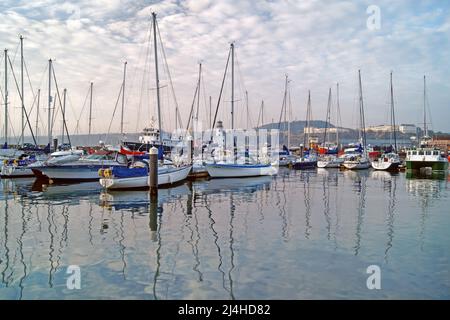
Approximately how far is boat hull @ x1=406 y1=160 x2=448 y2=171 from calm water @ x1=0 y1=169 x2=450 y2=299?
1204 inches

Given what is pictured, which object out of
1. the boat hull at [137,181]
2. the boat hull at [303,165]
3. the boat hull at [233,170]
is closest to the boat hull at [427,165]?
the boat hull at [303,165]

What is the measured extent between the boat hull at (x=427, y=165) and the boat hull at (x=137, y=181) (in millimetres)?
33263

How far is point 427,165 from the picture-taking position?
46219mm

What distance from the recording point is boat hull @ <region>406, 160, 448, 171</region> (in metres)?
45.6

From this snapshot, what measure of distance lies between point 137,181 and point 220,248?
47.8 feet

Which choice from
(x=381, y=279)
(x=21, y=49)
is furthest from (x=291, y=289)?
(x=21, y=49)

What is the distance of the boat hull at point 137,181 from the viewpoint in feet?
74.4

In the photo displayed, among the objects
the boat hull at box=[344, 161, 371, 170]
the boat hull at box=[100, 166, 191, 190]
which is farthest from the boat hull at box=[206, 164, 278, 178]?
the boat hull at box=[344, 161, 371, 170]

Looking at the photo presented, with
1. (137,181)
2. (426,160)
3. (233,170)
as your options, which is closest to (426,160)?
(426,160)

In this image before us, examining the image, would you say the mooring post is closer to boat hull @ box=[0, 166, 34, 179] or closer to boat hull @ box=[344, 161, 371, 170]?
boat hull @ box=[0, 166, 34, 179]

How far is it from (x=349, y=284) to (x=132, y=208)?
11870mm

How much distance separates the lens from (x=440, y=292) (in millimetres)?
7598

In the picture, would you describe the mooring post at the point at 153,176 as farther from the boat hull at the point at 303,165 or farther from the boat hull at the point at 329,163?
the boat hull at the point at 329,163

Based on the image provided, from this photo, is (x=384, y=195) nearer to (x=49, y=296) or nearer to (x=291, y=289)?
(x=291, y=289)
